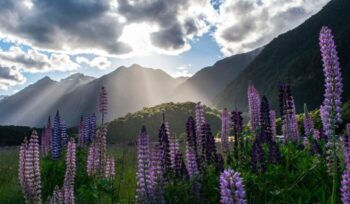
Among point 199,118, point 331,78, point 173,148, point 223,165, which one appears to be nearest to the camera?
point 331,78

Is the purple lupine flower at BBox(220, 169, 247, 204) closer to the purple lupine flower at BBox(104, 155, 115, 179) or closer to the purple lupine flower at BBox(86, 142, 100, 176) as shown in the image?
the purple lupine flower at BBox(104, 155, 115, 179)

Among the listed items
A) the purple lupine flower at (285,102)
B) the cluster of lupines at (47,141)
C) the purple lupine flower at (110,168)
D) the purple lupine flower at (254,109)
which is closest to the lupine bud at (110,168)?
the purple lupine flower at (110,168)

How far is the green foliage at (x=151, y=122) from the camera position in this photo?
174 feet

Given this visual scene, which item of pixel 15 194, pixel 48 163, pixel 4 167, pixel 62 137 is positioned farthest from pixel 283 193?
pixel 4 167

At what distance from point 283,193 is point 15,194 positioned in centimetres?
768

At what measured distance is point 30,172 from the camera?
798cm

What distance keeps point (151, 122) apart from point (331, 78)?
5110cm

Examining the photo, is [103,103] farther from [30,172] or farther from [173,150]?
[30,172]

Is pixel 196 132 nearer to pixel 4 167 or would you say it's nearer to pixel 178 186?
pixel 178 186

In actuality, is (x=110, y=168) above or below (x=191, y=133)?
below

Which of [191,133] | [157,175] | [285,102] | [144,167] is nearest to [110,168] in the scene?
[191,133]

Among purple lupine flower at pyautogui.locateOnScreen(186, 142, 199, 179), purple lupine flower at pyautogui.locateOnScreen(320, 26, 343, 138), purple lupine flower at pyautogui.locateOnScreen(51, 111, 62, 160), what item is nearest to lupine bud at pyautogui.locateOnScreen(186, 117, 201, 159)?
purple lupine flower at pyautogui.locateOnScreen(186, 142, 199, 179)

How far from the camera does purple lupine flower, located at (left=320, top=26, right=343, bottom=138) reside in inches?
187

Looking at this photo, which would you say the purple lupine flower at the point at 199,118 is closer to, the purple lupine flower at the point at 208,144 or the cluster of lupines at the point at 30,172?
the purple lupine flower at the point at 208,144
